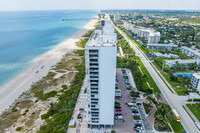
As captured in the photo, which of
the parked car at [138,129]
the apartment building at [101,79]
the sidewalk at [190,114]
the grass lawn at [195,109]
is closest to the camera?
the apartment building at [101,79]

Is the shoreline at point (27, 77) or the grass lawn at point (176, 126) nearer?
the grass lawn at point (176, 126)

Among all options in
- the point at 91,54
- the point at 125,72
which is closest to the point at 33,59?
the point at 125,72

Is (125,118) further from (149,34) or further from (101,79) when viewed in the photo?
(149,34)

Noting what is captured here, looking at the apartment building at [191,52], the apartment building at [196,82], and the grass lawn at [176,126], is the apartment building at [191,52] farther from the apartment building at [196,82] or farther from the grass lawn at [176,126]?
the grass lawn at [176,126]

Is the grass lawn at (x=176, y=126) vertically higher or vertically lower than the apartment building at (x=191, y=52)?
lower

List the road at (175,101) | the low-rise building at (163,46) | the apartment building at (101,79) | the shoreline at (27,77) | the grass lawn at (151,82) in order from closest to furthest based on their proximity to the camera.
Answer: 1. the apartment building at (101,79)
2. the road at (175,101)
3. the shoreline at (27,77)
4. the grass lawn at (151,82)
5. the low-rise building at (163,46)

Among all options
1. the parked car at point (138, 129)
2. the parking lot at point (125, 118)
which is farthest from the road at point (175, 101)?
the parking lot at point (125, 118)
